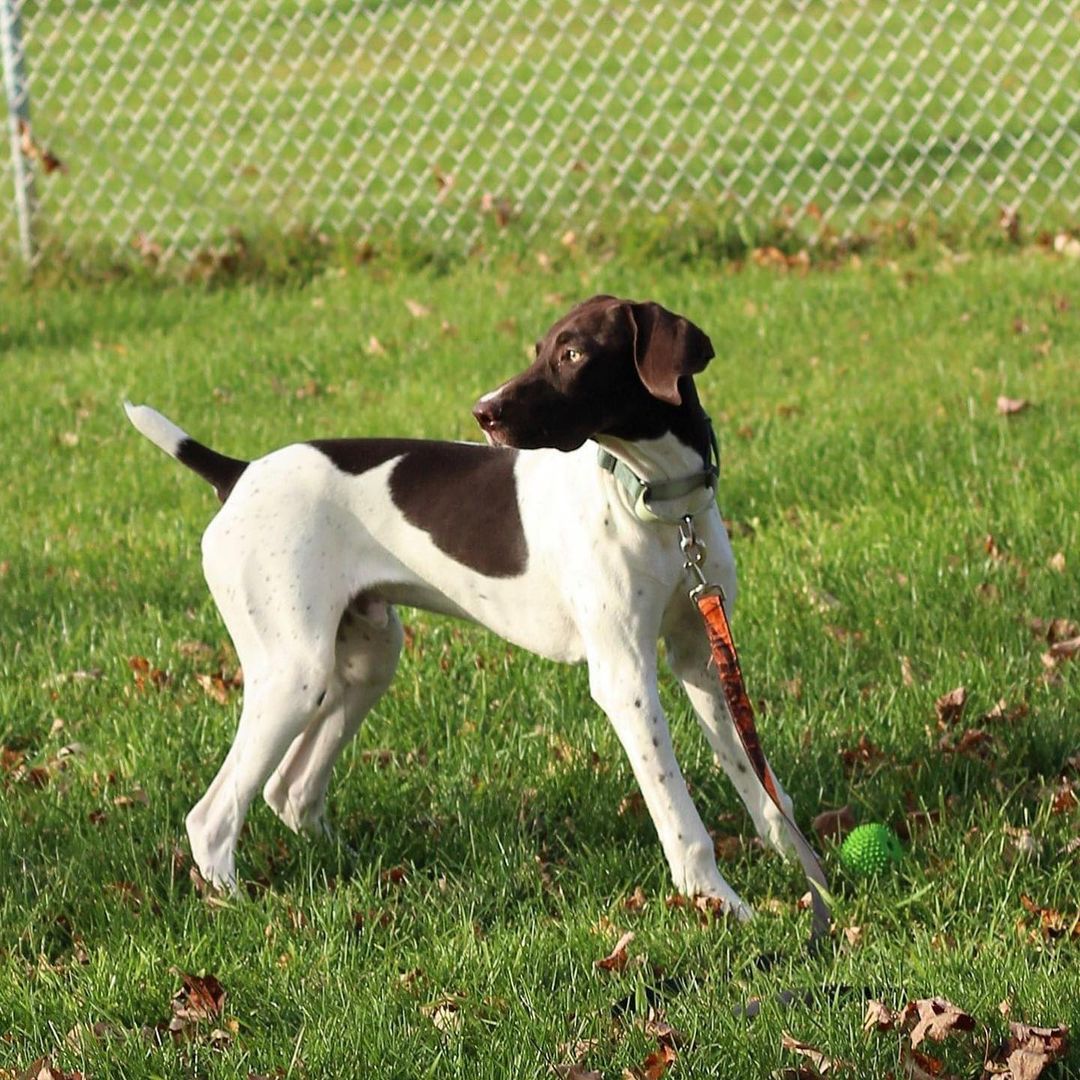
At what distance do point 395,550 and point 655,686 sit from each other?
2.24ft

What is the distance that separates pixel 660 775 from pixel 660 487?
614 millimetres

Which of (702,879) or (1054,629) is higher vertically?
(1054,629)

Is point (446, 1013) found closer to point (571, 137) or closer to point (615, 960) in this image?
point (615, 960)

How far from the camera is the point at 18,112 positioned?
10.9m

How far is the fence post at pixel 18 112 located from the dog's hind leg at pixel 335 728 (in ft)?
22.6

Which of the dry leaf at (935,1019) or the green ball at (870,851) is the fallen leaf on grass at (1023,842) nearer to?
Answer: the green ball at (870,851)

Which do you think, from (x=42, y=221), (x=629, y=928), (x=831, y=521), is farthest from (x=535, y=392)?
(x=42, y=221)

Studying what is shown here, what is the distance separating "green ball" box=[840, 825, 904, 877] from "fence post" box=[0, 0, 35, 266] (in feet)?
25.7

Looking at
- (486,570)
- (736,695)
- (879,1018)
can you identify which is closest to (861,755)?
(736,695)

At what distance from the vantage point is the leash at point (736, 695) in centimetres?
369

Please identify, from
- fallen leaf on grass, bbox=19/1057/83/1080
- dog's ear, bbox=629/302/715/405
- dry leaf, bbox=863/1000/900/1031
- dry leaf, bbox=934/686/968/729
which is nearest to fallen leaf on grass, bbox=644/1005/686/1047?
dry leaf, bbox=863/1000/900/1031

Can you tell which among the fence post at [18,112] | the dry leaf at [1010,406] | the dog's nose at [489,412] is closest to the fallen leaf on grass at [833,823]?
the dog's nose at [489,412]

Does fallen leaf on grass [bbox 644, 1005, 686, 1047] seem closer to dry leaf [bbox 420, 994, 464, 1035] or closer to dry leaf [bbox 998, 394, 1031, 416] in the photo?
dry leaf [bbox 420, 994, 464, 1035]

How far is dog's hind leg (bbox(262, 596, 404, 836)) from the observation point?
4.44 m
